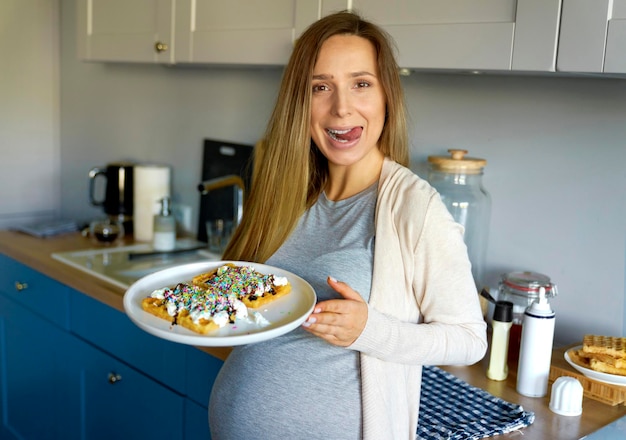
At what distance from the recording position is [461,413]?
1380mm

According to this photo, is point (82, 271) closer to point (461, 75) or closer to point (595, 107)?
point (461, 75)

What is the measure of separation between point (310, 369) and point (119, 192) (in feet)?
5.57

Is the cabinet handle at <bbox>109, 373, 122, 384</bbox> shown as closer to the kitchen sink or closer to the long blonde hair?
the kitchen sink

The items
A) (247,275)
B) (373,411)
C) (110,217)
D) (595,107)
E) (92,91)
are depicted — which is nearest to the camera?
(373,411)

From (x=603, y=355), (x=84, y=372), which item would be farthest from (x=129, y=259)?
(x=603, y=355)

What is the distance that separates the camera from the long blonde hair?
1377mm

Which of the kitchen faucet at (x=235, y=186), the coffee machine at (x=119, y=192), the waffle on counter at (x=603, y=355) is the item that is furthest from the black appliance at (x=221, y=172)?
the waffle on counter at (x=603, y=355)

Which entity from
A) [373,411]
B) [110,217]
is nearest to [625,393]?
[373,411]

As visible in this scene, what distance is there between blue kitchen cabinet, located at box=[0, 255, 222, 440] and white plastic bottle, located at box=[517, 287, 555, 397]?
0.73 meters

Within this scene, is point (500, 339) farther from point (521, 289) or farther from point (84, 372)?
point (84, 372)

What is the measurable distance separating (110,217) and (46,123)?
2.45 feet

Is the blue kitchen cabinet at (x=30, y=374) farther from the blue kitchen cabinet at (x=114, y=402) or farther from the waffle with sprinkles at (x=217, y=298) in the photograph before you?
the waffle with sprinkles at (x=217, y=298)

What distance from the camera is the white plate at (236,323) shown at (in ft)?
3.67

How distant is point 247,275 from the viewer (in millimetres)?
1363
